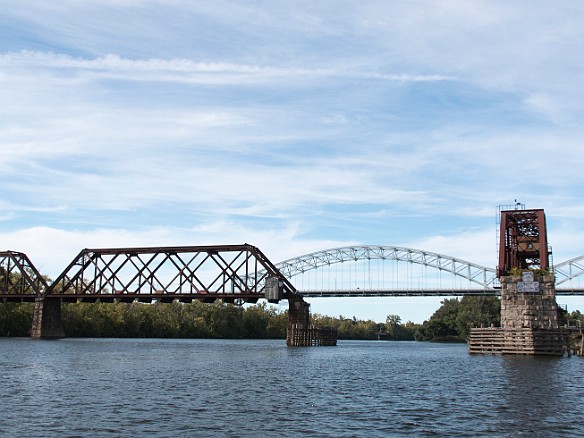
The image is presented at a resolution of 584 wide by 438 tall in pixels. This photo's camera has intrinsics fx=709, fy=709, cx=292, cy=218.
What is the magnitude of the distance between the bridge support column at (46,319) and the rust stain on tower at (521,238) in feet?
307

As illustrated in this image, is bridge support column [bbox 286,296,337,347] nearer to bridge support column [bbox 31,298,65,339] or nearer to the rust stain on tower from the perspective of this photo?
the rust stain on tower

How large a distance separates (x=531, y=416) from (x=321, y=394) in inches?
558

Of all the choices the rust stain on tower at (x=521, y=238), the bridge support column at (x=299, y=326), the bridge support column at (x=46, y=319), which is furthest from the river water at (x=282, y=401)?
the bridge support column at (x=46, y=319)

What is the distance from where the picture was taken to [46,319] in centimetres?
14688

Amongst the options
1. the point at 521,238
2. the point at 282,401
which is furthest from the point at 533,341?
the point at 282,401

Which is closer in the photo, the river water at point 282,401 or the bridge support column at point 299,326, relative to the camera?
the river water at point 282,401

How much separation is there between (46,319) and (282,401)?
117584mm

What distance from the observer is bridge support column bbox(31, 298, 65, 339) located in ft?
476

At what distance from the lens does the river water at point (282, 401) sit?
31344 millimetres

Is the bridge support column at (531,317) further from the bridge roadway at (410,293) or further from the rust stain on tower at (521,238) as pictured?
the bridge roadway at (410,293)

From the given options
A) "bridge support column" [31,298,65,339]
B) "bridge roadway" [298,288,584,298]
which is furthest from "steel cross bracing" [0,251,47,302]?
"bridge roadway" [298,288,584,298]

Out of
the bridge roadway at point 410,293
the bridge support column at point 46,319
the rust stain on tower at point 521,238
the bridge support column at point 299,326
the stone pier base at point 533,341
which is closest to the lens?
the stone pier base at point 533,341

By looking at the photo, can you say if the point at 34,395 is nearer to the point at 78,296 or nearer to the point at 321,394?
the point at 321,394

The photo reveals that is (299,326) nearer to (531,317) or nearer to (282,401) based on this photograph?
(531,317)
